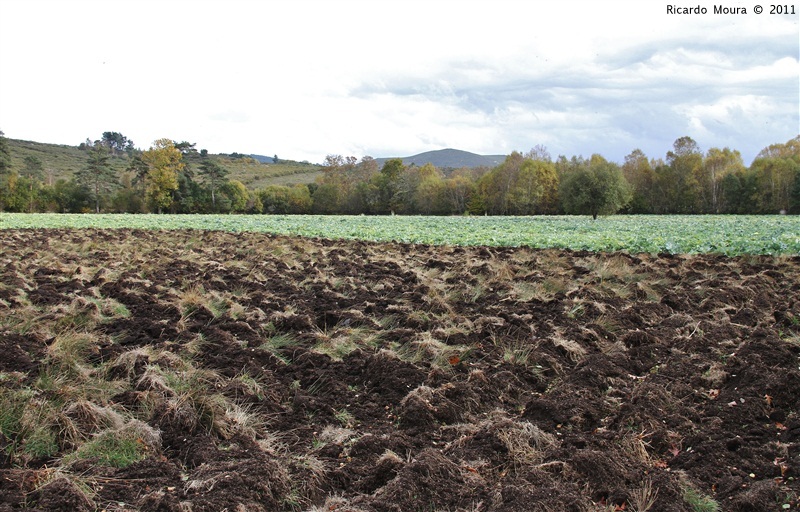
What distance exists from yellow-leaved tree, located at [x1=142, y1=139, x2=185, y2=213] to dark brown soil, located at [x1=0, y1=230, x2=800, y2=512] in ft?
258

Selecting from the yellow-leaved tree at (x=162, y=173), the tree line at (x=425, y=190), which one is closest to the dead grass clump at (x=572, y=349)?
the tree line at (x=425, y=190)

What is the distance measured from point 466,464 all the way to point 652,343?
14.6 ft

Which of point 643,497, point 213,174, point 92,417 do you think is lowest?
point 643,497

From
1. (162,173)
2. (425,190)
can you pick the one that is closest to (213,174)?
(162,173)

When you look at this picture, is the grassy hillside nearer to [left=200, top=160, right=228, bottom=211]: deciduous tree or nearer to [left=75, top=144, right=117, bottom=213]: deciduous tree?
[left=200, top=160, right=228, bottom=211]: deciduous tree

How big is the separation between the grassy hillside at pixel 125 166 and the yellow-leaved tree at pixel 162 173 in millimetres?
50540

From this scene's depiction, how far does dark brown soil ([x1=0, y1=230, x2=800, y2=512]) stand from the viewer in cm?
408

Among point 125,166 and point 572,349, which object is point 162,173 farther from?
point 572,349

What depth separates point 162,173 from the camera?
85875 millimetres

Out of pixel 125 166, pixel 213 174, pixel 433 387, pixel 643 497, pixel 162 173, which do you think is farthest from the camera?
pixel 125 166

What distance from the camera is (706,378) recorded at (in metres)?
6.30

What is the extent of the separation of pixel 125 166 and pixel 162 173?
6320 cm

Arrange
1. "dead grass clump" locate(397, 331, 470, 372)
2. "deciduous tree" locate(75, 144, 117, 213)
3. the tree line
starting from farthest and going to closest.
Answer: "deciduous tree" locate(75, 144, 117, 213)
the tree line
"dead grass clump" locate(397, 331, 470, 372)

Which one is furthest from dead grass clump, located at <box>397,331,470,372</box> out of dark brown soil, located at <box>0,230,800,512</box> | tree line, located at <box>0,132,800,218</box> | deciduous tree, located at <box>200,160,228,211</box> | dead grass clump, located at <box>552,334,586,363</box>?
deciduous tree, located at <box>200,160,228,211</box>
